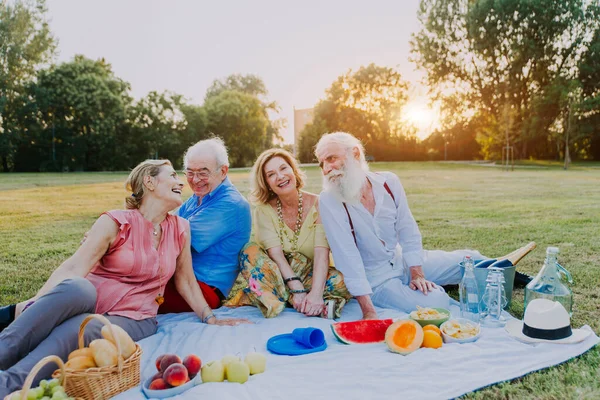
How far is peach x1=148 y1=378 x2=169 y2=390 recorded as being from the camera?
272 cm

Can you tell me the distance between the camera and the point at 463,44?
3962 centimetres

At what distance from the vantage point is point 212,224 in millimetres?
4121

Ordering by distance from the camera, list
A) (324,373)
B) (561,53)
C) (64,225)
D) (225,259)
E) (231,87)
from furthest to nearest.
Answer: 1. (231,87)
2. (561,53)
3. (64,225)
4. (225,259)
5. (324,373)

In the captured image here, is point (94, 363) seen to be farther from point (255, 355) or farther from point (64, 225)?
point (64, 225)

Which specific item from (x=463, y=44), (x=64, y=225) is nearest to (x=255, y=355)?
(x=64, y=225)

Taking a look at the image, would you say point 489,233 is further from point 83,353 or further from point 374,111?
point 374,111

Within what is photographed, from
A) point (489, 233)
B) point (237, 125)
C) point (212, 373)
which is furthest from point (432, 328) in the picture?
point (237, 125)

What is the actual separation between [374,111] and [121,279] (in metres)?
47.8

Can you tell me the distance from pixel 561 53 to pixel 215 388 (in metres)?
42.3

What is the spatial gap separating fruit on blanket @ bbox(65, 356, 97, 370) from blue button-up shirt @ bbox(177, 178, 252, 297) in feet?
5.30

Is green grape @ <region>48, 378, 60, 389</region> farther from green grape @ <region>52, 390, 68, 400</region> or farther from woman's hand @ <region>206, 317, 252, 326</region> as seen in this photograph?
woman's hand @ <region>206, 317, 252, 326</region>

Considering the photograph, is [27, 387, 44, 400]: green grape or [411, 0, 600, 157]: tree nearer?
[27, 387, 44, 400]: green grape

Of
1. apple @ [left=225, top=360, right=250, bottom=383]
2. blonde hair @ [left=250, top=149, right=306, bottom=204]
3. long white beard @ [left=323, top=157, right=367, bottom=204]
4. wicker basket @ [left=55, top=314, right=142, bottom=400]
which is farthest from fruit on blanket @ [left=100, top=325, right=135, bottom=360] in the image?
long white beard @ [left=323, top=157, right=367, bottom=204]

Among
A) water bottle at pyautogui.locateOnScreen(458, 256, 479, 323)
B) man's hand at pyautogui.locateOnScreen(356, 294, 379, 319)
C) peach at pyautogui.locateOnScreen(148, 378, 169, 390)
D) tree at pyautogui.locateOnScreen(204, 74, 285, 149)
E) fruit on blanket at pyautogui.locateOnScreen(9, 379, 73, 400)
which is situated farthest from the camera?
tree at pyautogui.locateOnScreen(204, 74, 285, 149)
